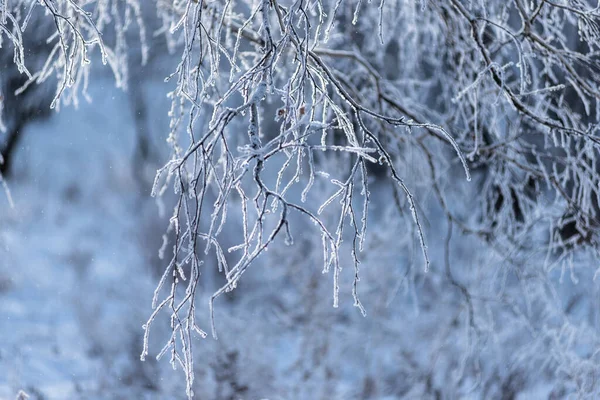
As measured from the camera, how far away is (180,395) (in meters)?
4.12

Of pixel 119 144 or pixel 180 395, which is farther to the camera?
pixel 119 144

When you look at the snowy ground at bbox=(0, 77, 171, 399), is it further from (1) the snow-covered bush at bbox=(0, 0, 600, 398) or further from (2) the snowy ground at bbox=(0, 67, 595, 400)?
(1) the snow-covered bush at bbox=(0, 0, 600, 398)

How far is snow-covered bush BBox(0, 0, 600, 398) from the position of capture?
0.99 metres

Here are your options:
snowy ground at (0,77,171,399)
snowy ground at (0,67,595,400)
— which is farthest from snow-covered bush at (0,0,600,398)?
snowy ground at (0,77,171,399)

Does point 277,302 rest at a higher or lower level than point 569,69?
lower

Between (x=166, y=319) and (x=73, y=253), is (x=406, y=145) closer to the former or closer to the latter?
(x=166, y=319)

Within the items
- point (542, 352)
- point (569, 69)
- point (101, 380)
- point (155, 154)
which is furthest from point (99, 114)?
point (569, 69)

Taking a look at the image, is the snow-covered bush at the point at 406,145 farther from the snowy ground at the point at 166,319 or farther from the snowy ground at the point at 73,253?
the snowy ground at the point at 73,253

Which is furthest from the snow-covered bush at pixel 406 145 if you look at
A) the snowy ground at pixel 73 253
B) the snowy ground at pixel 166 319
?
the snowy ground at pixel 73 253

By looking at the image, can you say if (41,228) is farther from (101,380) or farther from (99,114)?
(101,380)

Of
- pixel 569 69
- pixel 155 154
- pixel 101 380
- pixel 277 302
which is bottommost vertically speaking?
pixel 101 380

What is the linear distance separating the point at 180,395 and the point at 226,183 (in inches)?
135

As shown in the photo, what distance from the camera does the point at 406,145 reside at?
2.30 meters

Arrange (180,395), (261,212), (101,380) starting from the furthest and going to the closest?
(101,380), (180,395), (261,212)
